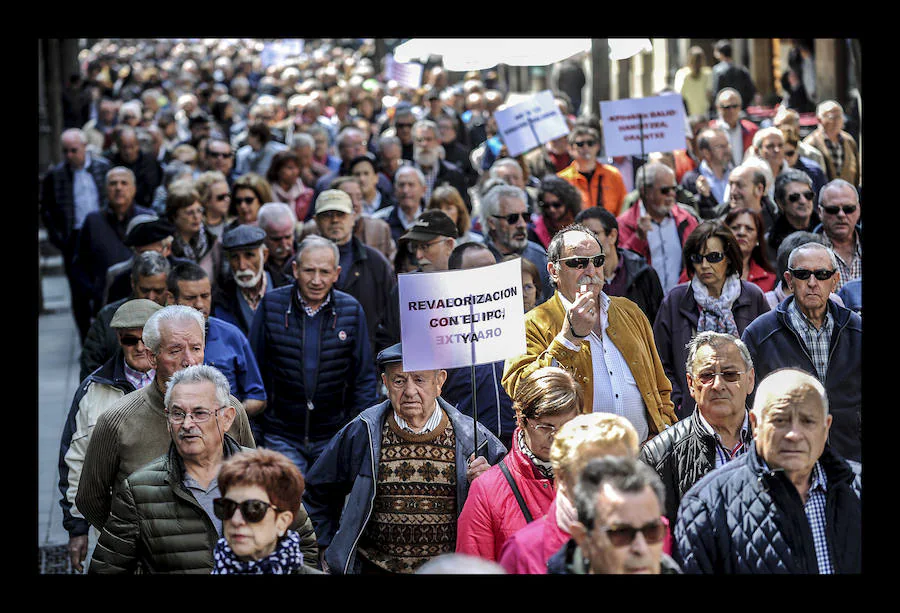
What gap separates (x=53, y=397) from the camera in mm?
13781

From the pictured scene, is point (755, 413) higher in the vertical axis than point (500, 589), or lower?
→ higher

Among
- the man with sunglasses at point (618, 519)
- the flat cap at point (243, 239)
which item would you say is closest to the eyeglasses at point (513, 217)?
the flat cap at point (243, 239)

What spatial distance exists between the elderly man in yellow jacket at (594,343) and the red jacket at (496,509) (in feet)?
3.09

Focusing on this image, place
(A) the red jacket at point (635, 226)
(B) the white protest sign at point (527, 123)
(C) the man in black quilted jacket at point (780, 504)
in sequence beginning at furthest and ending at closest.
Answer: (B) the white protest sign at point (527, 123) < (A) the red jacket at point (635, 226) < (C) the man in black quilted jacket at point (780, 504)

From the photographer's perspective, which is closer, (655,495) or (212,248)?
(655,495)

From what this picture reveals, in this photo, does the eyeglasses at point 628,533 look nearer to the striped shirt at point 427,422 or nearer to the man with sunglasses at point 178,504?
the man with sunglasses at point 178,504

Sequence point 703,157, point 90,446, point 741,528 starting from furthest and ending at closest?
1. point 703,157
2. point 90,446
3. point 741,528

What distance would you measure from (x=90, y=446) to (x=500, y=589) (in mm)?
2675

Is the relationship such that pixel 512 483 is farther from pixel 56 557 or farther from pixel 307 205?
pixel 307 205

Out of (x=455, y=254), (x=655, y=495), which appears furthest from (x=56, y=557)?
(x=655, y=495)

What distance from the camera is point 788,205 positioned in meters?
10.3

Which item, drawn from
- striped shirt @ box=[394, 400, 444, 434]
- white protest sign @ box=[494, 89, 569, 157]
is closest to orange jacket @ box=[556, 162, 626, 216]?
white protest sign @ box=[494, 89, 569, 157]

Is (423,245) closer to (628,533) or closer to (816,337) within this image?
(816,337)

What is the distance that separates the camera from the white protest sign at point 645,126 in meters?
12.2
